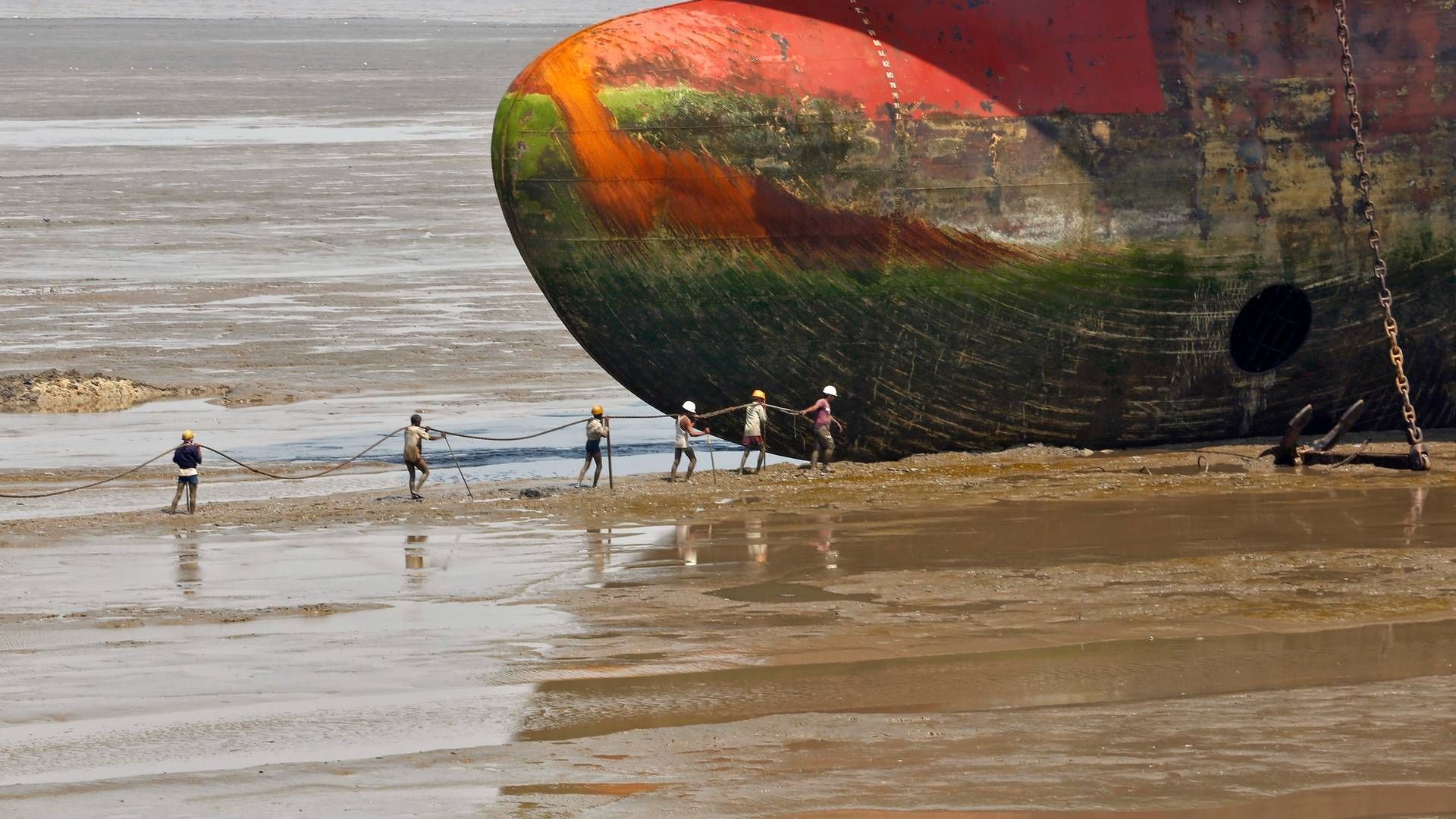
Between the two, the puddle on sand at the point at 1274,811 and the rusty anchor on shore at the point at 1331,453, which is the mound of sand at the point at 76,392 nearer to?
the rusty anchor on shore at the point at 1331,453

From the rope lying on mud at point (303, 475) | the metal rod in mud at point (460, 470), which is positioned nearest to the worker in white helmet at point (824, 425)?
the metal rod in mud at point (460, 470)

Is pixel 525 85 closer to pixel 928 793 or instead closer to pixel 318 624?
pixel 318 624

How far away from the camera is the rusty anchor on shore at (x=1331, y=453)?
1964 centimetres

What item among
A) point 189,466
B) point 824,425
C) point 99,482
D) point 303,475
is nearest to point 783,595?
point 824,425

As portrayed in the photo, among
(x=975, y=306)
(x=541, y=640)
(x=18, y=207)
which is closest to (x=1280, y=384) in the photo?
(x=975, y=306)

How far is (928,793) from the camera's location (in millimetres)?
11312

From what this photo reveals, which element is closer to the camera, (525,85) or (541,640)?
(541,640)

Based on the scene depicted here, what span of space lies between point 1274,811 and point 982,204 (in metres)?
9.26

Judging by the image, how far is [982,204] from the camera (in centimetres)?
1928

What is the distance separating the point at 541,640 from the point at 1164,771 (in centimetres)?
481

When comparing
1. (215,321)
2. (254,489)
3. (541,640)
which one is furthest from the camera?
(215,321)

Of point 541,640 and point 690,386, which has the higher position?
point 690,386

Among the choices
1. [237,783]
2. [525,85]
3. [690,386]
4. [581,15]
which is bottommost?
[237,783]

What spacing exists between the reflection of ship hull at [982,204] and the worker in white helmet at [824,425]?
14 centimetres
